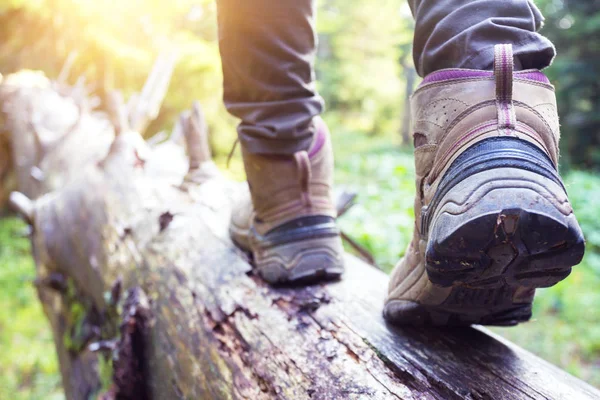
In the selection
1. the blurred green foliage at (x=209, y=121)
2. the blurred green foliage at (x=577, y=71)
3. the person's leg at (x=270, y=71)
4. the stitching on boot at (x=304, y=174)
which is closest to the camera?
the person's leg at (x=270, y=71)

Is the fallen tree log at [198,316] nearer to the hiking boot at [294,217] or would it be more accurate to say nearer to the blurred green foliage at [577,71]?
the hiking boot at [294,217]

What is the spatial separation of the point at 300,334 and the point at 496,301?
49 cm

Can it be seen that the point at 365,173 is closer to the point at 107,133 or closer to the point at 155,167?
the point at 107,133

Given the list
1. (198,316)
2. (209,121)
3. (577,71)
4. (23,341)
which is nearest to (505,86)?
(198,316)

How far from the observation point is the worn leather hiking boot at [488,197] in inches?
29.9

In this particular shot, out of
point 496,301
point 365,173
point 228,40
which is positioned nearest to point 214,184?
point 228,40

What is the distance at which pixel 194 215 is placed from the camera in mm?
2029

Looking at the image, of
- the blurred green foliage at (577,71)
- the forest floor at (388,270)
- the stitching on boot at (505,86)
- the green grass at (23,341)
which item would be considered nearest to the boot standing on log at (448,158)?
the stitching on boot at (505,86)

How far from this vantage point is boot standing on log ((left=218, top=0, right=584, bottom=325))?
78 cm

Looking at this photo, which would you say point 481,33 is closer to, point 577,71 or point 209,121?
point 209,121

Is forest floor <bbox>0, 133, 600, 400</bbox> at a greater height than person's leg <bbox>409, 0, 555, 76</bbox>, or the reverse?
person's leg <bbox>409, 0, 555, 76</bbox>

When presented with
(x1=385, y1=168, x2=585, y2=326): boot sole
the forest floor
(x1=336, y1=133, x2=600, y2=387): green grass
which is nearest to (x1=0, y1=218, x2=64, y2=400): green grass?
the forest floor

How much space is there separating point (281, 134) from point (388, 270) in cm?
231

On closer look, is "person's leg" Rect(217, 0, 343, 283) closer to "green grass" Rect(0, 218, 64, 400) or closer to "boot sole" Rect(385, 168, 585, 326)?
"boot sole" Rect(385, 168, 585, 326)
